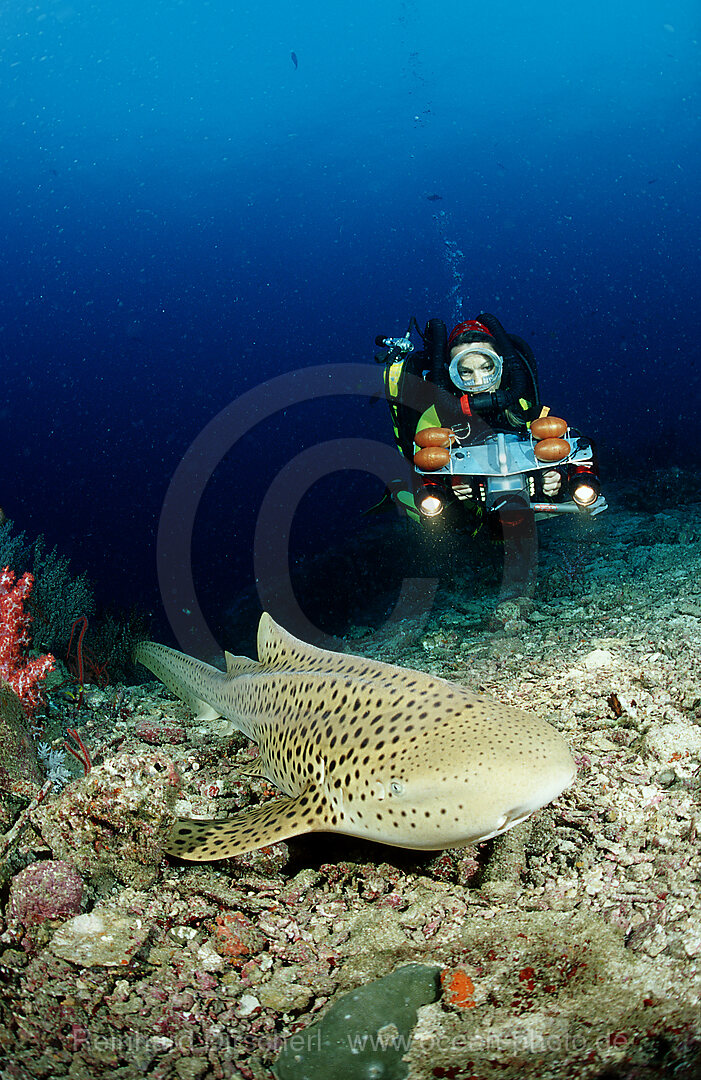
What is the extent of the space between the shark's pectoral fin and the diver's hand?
14.9ft

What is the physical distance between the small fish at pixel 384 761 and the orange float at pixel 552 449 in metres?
3.63

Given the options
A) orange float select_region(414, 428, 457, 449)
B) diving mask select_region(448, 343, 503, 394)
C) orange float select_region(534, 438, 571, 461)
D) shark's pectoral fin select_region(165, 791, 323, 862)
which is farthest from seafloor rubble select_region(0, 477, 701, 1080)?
diving mask select_region(448, 343, 503, 394)

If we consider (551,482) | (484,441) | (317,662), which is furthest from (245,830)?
(484,441)

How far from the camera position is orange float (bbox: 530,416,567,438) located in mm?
5602

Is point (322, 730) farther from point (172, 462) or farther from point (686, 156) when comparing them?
point (686, 156)

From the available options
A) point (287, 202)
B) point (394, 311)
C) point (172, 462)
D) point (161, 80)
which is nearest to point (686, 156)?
point (394, 311)

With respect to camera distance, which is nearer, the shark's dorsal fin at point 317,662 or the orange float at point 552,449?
the shark's dorsal fin at point 317,662

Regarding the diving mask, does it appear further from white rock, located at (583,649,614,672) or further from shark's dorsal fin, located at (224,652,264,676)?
shark's dorsal fin, located at (224,652,264,676)

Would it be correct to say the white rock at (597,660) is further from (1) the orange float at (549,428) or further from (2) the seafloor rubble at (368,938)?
(1) the orange float at (549,428)

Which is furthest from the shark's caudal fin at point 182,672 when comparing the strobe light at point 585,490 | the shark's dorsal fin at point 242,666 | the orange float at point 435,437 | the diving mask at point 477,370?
the diving mask at point 477,370

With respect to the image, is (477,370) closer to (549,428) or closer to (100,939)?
(549,428)

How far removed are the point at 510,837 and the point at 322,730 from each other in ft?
3.40

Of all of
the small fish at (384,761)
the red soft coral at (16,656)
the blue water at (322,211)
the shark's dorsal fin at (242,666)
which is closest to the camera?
the small fish at (384,761)

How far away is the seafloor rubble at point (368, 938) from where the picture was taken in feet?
5.87
